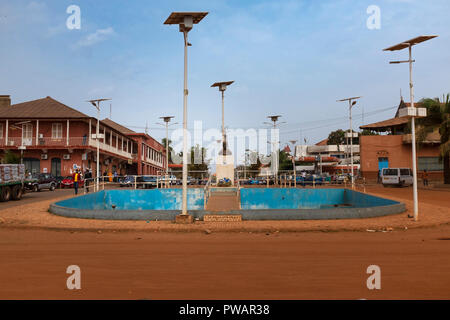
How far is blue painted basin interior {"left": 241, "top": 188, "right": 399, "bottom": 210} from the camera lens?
76.1 ft

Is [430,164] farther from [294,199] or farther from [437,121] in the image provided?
[294,199]

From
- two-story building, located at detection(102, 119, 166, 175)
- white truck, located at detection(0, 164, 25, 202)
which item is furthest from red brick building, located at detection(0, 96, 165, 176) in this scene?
two-story building, located at detection(102, 119, 166, 175)

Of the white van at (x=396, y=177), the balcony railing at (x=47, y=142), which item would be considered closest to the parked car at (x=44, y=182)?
the balcony railing at (x=47, y=142)

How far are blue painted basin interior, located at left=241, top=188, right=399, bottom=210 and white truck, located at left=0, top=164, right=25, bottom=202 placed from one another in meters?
14.5

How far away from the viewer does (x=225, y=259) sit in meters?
6.54

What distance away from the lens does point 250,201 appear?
2355 cm

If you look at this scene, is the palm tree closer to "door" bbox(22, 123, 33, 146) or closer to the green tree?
"door" bbox(22, 123, 33, 146)

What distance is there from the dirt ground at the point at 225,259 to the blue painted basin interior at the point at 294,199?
11.8 m

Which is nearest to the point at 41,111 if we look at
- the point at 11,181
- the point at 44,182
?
the point at 44,182

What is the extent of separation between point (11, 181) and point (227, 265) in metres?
19.5

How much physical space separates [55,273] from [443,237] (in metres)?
9.40

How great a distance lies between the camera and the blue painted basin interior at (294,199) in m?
23.2
